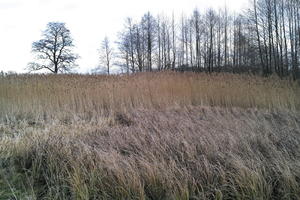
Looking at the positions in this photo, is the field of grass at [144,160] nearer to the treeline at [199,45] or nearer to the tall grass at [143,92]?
the tall grass at [143,92]

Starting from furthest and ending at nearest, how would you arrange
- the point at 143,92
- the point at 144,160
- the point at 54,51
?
the point at 54,51 → the point at 143,92 → the point at 144,160

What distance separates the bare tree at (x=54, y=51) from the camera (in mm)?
28688

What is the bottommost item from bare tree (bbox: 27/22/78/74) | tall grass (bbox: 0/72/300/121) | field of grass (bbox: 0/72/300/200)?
field of grass (bbox: 0/72/300/200)

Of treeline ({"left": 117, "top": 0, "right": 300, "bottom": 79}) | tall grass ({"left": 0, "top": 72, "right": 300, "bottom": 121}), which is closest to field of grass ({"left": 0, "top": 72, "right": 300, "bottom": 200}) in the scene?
tall grass ({"left": 0, "top": 72, "right": 300, "bottom": 121})

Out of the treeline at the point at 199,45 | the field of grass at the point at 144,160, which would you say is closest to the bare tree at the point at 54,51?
the treeline at the point at 199,45

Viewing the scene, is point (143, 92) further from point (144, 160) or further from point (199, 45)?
point (199, 45)

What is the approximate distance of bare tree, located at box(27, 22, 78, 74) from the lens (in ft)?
94.1

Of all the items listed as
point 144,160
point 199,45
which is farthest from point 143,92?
point 199,45

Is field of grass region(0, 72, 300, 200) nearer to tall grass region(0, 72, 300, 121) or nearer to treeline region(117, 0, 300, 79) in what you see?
tall grass region(0, 72, 300, 121)

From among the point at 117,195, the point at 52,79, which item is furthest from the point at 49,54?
the point at 117,195

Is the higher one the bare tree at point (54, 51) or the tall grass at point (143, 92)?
the bare tree at point (54, 51)

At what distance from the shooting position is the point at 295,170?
1758mm

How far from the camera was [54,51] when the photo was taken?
2891 centimetres

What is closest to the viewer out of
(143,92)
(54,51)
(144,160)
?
(144,160)
